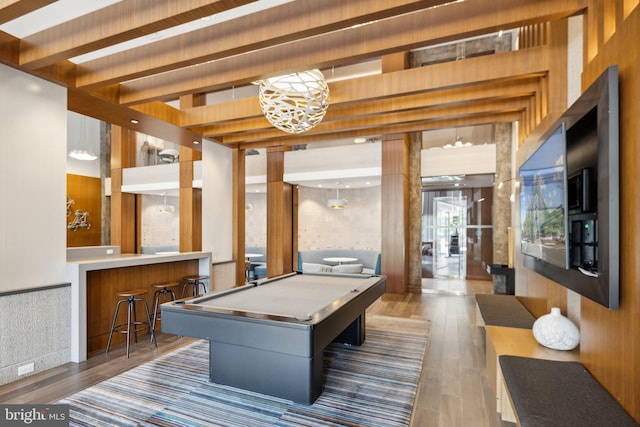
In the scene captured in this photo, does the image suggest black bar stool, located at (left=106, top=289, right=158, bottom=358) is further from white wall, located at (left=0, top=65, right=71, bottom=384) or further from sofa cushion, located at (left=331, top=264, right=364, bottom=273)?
sofa cushion, located at (left=331, top=264, right=364, bottom=273)

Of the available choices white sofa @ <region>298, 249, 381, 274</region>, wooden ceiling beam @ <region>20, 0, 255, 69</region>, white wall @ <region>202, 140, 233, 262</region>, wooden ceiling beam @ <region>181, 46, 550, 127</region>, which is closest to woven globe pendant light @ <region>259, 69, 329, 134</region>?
wooden ceiling beam @ <region>181, 46, 550, 127</region>

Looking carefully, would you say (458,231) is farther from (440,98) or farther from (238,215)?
(238,215)

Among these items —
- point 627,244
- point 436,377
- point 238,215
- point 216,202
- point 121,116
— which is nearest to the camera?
point 627,244

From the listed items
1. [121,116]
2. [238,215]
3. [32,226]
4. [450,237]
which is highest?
[121,116]

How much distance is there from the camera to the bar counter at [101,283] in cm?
355

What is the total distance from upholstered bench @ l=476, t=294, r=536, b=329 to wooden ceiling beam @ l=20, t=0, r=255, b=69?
345cm

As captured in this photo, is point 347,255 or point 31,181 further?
point 347,255

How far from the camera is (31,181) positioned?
3.38 meters

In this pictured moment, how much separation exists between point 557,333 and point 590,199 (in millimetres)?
1131

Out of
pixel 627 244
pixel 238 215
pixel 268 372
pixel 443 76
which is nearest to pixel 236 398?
pixel 268 372

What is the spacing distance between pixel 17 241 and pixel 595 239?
4.61 m

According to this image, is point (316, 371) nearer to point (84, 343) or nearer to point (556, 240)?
point (556, 240)

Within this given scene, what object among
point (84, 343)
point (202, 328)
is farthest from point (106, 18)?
point (84, 343)

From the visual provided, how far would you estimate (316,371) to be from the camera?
2758 millimetres
